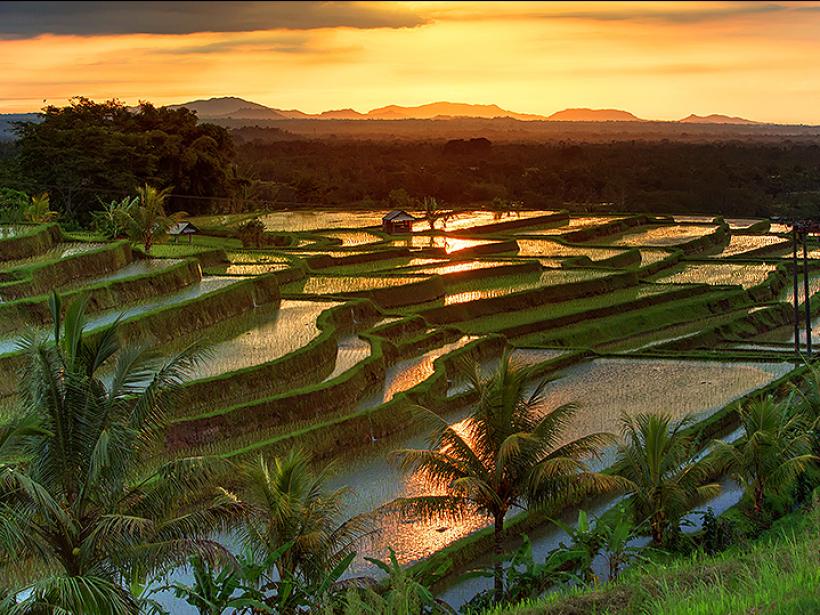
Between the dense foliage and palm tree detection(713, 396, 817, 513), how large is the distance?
27343 millimetres

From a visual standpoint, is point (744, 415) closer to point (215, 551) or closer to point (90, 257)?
point (215, 551)

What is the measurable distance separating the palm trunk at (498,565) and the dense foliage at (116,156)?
28084 mm

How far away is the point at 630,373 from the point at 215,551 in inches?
523

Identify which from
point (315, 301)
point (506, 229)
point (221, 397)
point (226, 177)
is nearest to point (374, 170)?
point (226, 177)

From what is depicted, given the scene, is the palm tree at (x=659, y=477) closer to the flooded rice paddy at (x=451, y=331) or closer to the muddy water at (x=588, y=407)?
the muddy water at (x=588, y=407)

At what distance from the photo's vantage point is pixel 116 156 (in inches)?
1507

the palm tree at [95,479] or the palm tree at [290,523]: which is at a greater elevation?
the palm tree at [95,479]

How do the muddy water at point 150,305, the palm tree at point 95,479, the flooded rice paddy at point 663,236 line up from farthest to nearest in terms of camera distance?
the flooded rice paddy at point 663,236, the muddy water at point 150,305, the palm tree at point 95,479

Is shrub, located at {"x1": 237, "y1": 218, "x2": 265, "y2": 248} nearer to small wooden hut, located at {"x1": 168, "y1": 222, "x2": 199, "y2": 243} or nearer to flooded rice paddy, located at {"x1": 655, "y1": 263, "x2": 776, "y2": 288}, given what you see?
small wooden hut, located at {"x1": 168, "y1": 222, "x2": 199, "y2": 243}

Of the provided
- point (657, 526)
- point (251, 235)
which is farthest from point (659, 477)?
point (251, 235)

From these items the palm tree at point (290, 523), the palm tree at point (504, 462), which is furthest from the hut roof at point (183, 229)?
the palm tree at point (290, 523)

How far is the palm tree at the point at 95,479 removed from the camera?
8023mm

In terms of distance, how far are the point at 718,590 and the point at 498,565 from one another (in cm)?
297

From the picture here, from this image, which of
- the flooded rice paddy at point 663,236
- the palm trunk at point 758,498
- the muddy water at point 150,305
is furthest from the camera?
the flooded rice paddy at point 663,236
